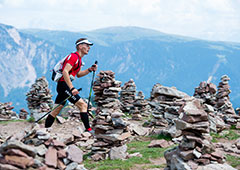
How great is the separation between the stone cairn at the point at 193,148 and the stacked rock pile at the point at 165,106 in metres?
7.59

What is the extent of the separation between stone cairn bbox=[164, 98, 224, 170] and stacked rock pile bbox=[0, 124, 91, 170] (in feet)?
8.75

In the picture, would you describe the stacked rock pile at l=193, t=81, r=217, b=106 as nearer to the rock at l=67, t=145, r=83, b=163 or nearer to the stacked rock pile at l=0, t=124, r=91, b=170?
the rock at l=67, t=145, r=83, b=163

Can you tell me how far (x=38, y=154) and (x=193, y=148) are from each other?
4183mm

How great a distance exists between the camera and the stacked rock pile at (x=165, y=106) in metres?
15.8

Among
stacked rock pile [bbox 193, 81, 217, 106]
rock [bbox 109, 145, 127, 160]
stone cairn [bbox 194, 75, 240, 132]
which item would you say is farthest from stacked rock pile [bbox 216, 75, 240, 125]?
rock [bbox 109, 145, 127, 160]

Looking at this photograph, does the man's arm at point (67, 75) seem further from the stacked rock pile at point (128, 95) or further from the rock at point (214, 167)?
the stacked rock pile at point (128, 95)

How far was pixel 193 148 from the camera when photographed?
277 inches

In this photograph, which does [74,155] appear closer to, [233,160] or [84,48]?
[84,48]

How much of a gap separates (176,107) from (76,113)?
30.2ft

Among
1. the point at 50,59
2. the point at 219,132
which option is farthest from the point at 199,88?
the point at 50,59

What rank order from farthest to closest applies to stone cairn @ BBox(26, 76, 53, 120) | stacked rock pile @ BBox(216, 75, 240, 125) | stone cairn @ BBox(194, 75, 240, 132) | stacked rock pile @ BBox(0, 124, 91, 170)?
stone cairn @ BBox(26, 76, 53, 120), stacked rock pile @ BBox(216, 75, 240, 125), stone cairn @ BBox(194, 75, 240, 132), stacked rock pile @ BBox(0, 124, 91, 170)

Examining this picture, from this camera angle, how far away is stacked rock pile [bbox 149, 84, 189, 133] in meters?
15.8

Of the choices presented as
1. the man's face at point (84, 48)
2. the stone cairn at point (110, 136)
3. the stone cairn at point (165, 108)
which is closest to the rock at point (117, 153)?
the stone cairn at point (110, 136)

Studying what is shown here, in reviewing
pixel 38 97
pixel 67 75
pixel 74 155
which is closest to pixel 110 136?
pixel 67 75
